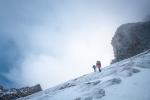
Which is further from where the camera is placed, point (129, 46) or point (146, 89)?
point (129, 46)

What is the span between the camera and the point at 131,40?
56250mm

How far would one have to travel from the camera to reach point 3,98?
35.3 m

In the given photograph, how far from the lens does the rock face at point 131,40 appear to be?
52.4 m

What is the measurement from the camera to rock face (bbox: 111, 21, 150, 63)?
5238 cm

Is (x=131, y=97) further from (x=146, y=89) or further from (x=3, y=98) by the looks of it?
(x=3, y=98)

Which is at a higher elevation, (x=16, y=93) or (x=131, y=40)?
(x=131, y=40)

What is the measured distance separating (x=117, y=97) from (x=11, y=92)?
33681 millimetres

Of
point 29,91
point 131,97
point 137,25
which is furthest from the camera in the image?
point 137,25

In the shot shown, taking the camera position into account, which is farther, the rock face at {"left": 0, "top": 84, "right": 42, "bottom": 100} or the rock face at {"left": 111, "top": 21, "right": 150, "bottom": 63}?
the rock face at {"left": 111, "top": 21, "right": 150, "bottom": 63}

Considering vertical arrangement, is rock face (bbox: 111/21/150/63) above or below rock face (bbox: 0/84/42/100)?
above

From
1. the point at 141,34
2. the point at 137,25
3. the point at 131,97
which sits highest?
the point at 137,25

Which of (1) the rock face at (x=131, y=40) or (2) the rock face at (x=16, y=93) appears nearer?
(2) the rock face at (x=16, y=93)

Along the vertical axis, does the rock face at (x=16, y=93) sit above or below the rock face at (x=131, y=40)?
below

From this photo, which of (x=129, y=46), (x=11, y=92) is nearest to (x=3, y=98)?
(x=11, y=92)
